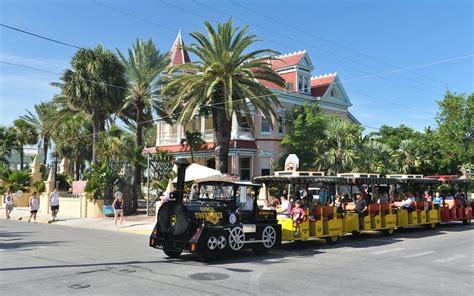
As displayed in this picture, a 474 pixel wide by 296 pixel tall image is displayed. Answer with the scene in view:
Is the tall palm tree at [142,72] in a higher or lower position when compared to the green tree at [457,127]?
higher

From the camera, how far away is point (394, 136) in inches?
1785

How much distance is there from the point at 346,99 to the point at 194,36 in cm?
2171

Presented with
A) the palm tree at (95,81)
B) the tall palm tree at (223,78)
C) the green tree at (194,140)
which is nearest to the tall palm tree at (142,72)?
the palm tree at (95,81)

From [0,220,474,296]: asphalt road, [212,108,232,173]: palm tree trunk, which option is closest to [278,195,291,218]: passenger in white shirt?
[0,220,474,296]: asphalt road

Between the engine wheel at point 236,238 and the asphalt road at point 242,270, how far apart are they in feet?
1.06

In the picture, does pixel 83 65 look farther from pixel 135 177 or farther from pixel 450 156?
pixel 450 156

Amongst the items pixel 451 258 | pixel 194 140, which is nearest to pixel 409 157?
pixel 194 140

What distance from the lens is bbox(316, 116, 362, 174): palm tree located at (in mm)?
32125

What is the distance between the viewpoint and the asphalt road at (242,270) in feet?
26.2

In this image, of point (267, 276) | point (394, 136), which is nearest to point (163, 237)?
point (267, 276)

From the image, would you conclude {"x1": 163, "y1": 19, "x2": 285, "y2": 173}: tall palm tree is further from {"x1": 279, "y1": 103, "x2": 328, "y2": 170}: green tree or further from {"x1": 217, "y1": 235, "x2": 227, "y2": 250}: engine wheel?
{"x1": 217, "y1": 235, "x2": 227, "y2": 250}: engine wheel

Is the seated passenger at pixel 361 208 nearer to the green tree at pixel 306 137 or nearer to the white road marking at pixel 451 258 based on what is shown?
the white road marking at pixel 451 258

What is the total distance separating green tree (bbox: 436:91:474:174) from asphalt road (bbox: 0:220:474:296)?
18.4 metres

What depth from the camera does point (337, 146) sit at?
33250 millimetres
